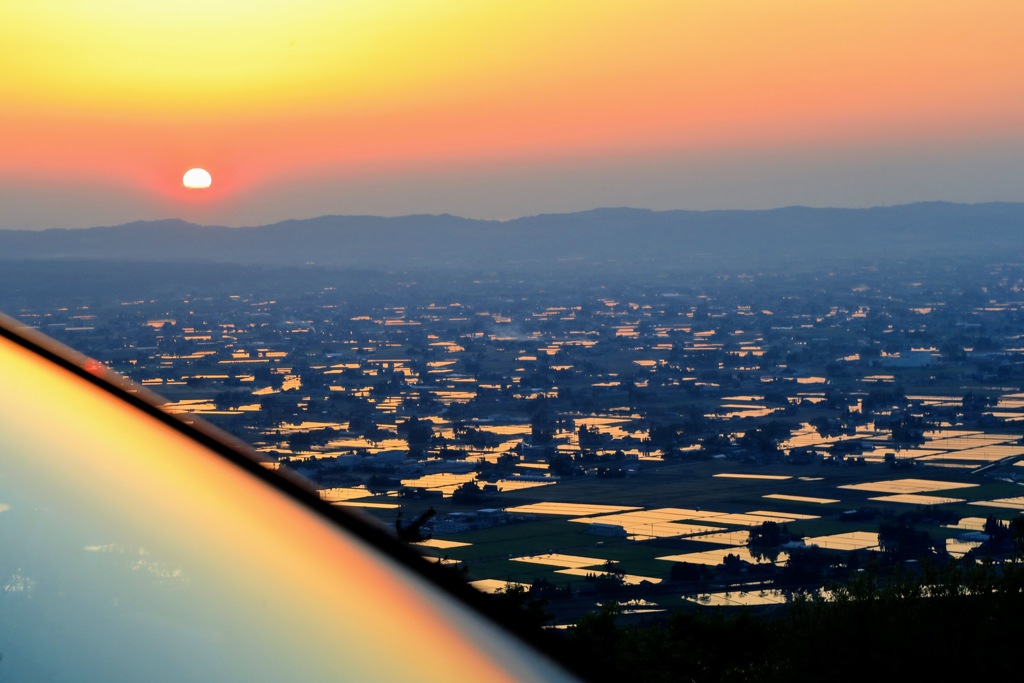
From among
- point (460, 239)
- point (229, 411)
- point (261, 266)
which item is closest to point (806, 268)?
point (460, 239)

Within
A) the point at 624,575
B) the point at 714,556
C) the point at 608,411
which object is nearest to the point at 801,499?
the point at 714,556

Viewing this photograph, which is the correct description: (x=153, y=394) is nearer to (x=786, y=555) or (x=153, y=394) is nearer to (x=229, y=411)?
(x=786, y=555)

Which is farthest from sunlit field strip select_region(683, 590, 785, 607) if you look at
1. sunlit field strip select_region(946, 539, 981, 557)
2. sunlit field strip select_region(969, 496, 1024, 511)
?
sunlit field strip select_region(969, 496, 1024, 511)

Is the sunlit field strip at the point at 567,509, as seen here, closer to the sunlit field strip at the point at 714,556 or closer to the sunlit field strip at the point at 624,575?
the sunlit field strip at the point at 714,556

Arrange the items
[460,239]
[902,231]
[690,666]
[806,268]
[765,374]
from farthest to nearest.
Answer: [902,231], [460,239], [806,268], [765,374], [690,666]

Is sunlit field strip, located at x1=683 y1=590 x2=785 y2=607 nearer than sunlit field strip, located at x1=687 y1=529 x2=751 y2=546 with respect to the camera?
Yes

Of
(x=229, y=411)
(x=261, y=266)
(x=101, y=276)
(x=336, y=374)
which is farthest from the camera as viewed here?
(x=261, y=266)

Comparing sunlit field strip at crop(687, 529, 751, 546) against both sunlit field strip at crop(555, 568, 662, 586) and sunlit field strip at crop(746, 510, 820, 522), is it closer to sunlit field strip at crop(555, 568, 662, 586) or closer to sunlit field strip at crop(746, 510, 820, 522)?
sunlit field strip at crop(746, 510, 820, 522)
